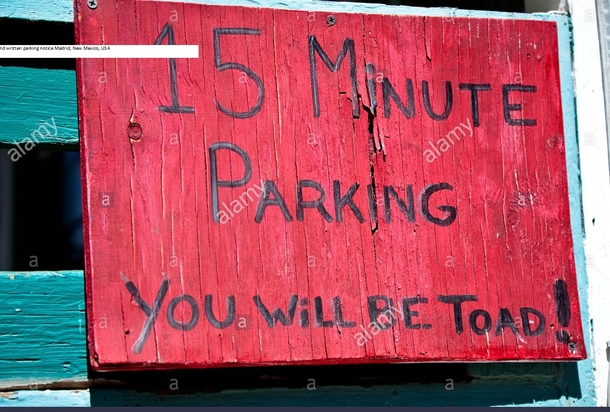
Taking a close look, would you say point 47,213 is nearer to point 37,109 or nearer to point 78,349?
point 37,109

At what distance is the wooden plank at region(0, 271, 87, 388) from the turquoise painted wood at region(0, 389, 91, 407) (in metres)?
0.03

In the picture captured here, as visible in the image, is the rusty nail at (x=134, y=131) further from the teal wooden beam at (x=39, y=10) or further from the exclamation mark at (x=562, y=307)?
the exclamation mark at (x=562, y=307)

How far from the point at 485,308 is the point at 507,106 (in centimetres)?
69

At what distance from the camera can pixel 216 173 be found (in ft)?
9.21

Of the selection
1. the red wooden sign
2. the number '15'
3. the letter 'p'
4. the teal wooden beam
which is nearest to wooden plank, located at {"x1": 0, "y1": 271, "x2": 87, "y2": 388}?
the red wooden sign

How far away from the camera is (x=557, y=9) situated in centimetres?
337

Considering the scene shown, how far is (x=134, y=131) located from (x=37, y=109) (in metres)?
0.36

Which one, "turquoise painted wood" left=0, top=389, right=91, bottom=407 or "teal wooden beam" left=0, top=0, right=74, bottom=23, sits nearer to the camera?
"turquoise painted wood" left=0, top=389, right=91, bottom=407

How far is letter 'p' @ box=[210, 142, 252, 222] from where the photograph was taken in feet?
9.15

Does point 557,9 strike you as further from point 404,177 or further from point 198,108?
point 198,108

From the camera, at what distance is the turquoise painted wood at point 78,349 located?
2.74 meters

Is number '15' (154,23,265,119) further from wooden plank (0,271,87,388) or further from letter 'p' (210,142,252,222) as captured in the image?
wooden plank (0,271,87,388)

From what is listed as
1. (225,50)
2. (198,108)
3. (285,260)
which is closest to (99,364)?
(285,260)
